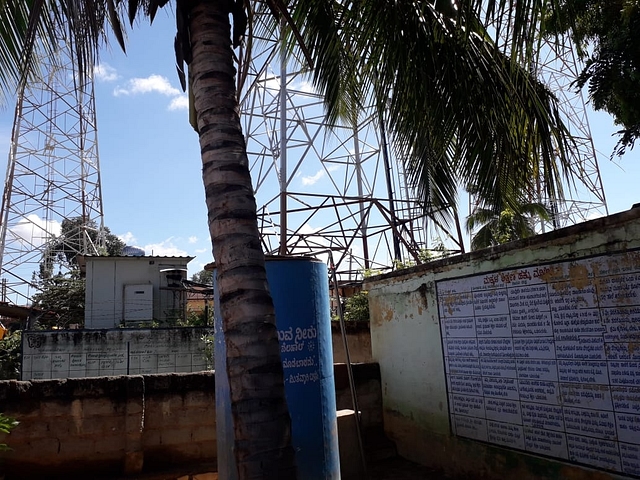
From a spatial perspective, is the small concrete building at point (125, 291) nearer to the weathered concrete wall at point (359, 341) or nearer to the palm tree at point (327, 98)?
the weathered concrete wall at point (359, 341)

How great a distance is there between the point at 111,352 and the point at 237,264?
13339 millimetres

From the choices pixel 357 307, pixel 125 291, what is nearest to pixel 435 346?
pixel 357 307

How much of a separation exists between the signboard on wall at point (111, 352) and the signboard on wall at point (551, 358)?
10.2 m

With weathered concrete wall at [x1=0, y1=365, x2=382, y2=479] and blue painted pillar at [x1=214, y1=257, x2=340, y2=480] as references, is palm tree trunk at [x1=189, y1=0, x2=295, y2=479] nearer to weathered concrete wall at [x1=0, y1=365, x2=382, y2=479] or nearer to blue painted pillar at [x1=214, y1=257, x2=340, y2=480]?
blue painted pillar at [x1=214, y1=257, x2=340, y2=480]

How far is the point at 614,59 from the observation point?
25.1 ft

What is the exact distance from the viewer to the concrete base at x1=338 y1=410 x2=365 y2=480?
20.8 feet

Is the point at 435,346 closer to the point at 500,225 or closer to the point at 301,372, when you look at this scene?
the point at 301,372

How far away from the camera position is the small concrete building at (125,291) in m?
19.8

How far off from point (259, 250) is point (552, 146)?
13.0ft

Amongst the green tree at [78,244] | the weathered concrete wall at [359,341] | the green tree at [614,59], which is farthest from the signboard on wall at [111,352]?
the green tree at [614,59]

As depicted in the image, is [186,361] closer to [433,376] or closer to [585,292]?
[433,376]

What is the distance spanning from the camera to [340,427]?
6379 mm

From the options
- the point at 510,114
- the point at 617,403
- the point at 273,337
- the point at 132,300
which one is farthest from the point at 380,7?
the point at 132,300

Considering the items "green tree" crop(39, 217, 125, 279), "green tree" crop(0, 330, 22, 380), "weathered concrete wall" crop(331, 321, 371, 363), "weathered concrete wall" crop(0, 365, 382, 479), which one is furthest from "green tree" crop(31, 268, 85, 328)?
"weathered concrete wall" crop(0, 365, 382, 479)
